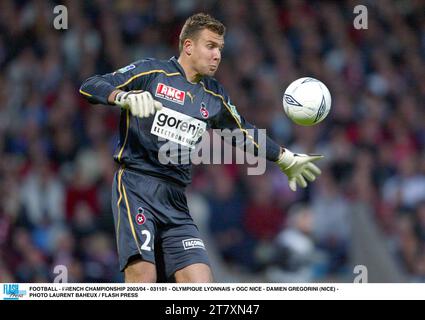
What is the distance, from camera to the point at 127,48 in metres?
14.0

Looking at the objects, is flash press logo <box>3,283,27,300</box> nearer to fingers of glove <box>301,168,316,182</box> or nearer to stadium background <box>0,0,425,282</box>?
fingers of glove <box>301,168,316,182</box>

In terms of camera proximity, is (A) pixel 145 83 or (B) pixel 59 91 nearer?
(A) pixel 145 83

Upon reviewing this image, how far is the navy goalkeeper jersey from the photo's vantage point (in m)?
6.54

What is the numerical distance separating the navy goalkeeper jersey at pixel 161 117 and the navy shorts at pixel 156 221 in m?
0.10

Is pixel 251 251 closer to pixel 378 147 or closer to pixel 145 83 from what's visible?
pixel 378 147

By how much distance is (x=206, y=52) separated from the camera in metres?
6.71

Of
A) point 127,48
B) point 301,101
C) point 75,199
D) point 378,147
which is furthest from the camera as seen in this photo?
point 127,48

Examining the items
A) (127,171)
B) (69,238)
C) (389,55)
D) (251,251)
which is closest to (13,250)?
(69,238)

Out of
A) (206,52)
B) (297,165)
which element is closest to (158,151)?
(206,52)

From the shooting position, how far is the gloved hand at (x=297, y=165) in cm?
714

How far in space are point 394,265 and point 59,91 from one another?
5446 millimetres

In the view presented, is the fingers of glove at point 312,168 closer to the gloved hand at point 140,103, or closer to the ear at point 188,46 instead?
the ear at point 188,46

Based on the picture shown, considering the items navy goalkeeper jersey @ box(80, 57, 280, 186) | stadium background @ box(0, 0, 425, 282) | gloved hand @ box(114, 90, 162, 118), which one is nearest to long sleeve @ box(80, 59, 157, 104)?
navy goalkeeper jersey @ box(80, 57, 280, 186)

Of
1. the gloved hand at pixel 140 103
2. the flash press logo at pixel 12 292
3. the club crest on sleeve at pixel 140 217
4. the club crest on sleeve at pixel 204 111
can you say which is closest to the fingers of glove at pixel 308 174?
the club crest on sleeve at pixel 204 111
